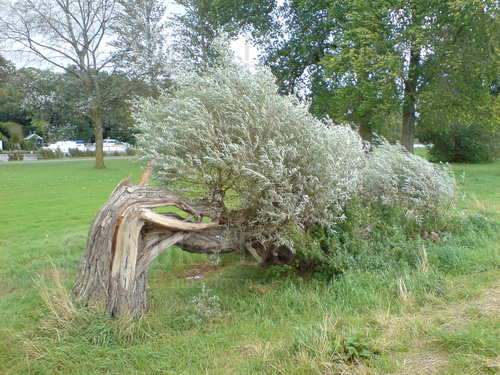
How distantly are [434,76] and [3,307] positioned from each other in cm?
1606

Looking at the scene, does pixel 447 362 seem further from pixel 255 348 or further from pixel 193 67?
pixel 193 67

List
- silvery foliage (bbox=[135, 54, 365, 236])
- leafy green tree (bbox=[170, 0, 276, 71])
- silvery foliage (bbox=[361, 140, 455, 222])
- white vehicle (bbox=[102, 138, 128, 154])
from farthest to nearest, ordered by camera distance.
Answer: white vehicle (bbox=[102, 138, 128, 154]), leafy green tree (bbox=[170, 0, 276, 71]), silvery foliage (bbox=[361, 140, 455, 222]), silvery foliage (bbox=[135, 54, 365, 236])

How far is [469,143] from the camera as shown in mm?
25625

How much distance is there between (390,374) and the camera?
2807mm

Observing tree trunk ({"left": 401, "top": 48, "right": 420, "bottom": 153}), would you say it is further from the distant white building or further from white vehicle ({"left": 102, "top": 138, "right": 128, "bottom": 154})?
the distant white building

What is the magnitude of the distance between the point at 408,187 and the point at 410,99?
11.5 metres

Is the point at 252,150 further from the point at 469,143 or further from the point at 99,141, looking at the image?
the point at 99,141

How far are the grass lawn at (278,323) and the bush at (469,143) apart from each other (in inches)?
877

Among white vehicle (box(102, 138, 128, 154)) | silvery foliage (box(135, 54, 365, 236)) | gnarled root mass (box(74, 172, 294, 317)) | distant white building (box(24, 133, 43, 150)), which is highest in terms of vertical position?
distant white building (box(24, 133, 43, 150))

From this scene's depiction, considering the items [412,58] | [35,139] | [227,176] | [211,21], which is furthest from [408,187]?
[35,139]

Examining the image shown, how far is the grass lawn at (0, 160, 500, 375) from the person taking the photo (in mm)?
3084

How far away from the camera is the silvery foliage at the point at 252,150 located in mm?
4574

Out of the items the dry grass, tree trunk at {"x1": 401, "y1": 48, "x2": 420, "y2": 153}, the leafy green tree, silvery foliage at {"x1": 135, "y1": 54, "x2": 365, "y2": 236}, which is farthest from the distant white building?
the dry grass

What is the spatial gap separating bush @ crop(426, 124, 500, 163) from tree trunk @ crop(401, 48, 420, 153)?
29.5ft
